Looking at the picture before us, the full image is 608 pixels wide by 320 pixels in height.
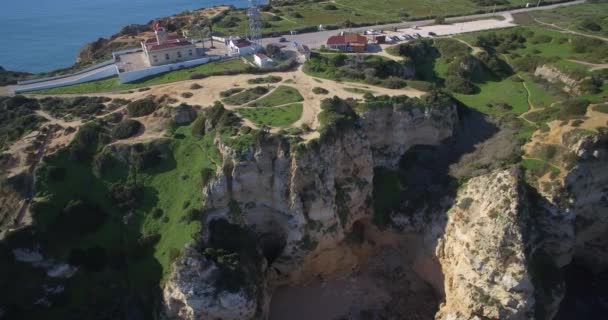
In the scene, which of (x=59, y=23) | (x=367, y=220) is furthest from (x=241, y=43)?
(x=59, y=23)

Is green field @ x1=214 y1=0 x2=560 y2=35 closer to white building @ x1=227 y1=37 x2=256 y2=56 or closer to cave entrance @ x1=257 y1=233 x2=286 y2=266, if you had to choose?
white building @ x1=227 y1=37 x2=256 y2=56

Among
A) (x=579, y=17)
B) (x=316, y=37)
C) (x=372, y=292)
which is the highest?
(x=316, y=37)

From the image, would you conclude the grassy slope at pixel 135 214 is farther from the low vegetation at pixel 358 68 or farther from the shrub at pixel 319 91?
the low vegetation at pixel 358 68

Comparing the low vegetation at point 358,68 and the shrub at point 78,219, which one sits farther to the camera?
the low vegetation at point 358,68

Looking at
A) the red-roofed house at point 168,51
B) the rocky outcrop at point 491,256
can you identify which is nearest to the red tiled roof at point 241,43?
the red-roofed house at point 168,51

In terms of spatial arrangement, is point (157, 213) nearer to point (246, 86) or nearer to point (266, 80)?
point (246, 86)

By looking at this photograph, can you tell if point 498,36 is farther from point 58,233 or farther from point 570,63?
point 58,233

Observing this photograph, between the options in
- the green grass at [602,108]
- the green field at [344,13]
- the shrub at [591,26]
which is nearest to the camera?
the green grass at [602,108]
